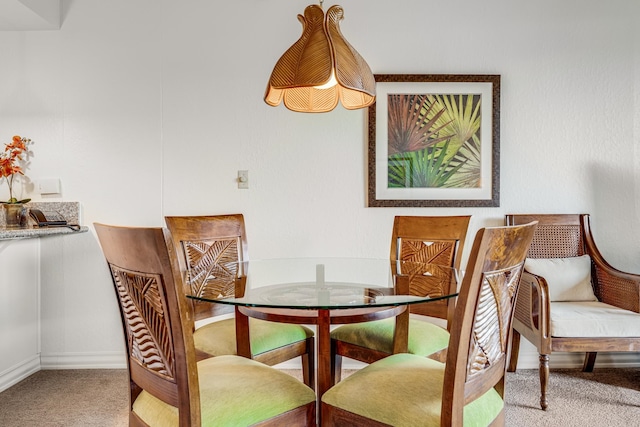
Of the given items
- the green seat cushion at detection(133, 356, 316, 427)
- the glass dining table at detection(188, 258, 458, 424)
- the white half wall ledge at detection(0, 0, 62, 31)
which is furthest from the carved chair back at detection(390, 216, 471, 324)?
the white half wall ledge at detection(0, 0, 62, 31)

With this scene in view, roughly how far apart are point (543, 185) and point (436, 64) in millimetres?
1104

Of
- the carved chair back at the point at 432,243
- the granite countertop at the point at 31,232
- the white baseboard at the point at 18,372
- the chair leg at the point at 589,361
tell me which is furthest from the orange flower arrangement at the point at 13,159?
the chair leg at the point at 589,361

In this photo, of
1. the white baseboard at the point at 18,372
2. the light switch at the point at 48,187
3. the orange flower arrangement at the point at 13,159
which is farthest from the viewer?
the light switch at the point at 48,187

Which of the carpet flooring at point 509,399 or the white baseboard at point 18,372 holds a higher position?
the white baseboard at point 18,372

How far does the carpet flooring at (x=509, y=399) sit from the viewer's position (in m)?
2.14

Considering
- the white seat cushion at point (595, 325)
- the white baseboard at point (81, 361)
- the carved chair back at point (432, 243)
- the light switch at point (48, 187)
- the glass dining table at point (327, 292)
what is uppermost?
the light switch at point (48, 187)

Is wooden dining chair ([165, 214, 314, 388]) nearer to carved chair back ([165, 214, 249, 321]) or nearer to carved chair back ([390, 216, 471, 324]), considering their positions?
carved chair back ([165, 214, 249, 321])

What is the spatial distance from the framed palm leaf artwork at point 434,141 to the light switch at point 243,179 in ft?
2.75

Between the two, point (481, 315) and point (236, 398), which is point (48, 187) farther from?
point (481, 315)

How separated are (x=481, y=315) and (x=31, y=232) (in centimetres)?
243

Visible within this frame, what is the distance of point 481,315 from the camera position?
3.67 feet

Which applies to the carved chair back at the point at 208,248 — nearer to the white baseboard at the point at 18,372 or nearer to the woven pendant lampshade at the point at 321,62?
the woven pendant lampshade at the point at 321,62

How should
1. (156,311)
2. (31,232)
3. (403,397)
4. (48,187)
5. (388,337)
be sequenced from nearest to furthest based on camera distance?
(156,311) < (403,397) < (388,337) < (31,232) < (48,187)

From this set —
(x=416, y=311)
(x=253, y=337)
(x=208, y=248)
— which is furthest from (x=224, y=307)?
(x=416, y=311)
